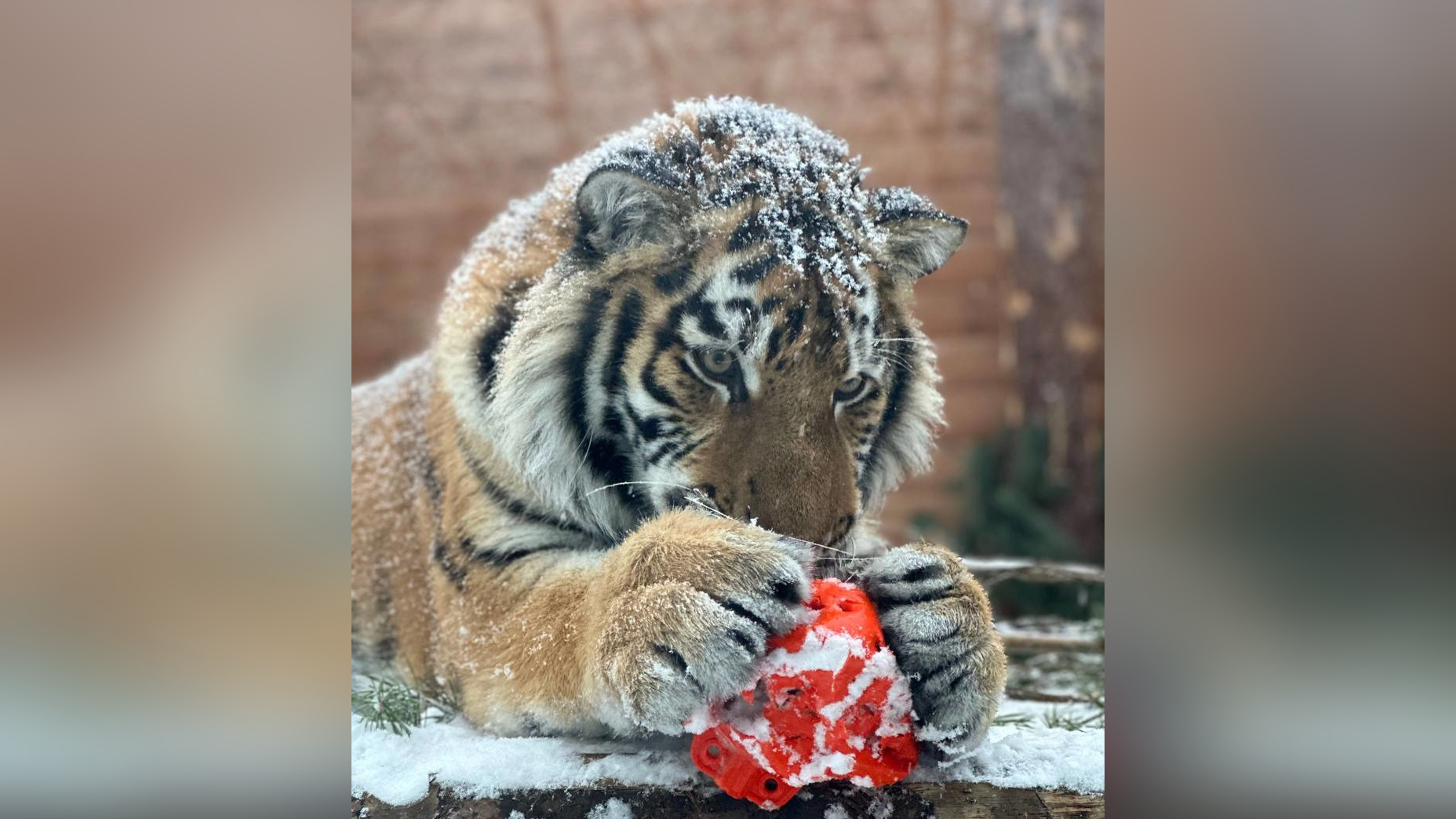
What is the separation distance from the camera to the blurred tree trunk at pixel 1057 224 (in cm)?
208

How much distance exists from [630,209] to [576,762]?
3.05 feet

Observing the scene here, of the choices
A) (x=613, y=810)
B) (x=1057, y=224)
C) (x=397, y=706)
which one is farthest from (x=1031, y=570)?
(x=397, y=706)

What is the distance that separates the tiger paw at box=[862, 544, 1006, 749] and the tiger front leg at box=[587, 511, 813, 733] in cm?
15

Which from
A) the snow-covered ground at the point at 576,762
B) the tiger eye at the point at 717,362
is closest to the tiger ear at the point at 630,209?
the tiger eye at the point at 717,362

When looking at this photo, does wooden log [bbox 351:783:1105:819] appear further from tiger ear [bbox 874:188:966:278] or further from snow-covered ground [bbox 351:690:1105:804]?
tiger ear [bbox 874:188:966:278]

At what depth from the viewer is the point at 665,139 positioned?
1917 mm

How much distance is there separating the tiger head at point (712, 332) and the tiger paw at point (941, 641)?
151 mm

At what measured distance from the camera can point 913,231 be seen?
6.24 feet

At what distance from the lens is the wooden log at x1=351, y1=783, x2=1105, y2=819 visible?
5.39 feet

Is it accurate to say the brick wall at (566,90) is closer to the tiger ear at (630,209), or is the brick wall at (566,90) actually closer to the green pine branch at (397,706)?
the tiger ear at (630,209)

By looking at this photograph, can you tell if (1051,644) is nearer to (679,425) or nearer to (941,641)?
(941,641)

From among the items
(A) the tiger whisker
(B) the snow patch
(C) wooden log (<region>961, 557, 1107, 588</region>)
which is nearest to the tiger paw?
(A) the tiger whisker
